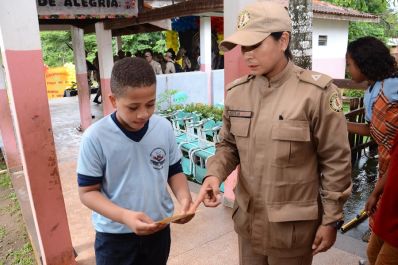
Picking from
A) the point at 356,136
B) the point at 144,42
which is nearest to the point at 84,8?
the point at 356,136

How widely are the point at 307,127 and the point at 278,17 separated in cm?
49

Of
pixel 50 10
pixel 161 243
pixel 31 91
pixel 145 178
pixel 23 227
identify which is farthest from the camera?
pixel 50 10

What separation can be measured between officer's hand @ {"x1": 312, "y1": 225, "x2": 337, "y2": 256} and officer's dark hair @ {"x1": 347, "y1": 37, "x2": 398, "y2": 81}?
119cm

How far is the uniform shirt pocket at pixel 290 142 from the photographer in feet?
4.95

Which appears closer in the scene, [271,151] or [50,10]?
[271,151]

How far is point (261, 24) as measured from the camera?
150 cm

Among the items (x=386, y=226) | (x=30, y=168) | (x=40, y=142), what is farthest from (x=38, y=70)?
(x=386, y=226)

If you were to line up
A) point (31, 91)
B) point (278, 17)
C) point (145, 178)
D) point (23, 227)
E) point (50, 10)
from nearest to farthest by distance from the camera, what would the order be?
point (278, 17), point (145, 178), point (31, 91), point (23, 227), point (50, 10)

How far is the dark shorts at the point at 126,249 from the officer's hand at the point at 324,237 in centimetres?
77

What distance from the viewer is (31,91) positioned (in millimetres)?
2529

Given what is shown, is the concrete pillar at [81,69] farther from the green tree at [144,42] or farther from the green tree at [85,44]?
the green tree at [144,42]

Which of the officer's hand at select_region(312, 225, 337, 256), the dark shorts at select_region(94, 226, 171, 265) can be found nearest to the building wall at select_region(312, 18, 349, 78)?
the officer's hand at select_region(312, 225, 337, 256)

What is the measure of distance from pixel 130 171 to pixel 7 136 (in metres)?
6.11

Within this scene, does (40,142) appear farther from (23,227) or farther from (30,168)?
(23,227)
